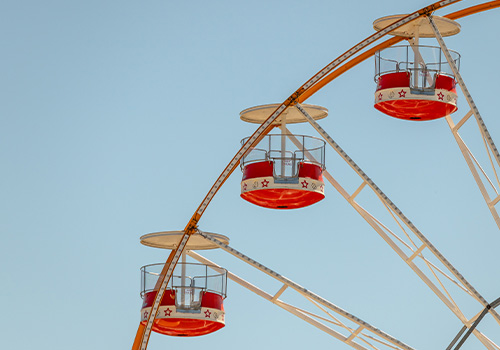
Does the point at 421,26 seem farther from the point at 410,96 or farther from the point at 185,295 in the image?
the point at 185,295

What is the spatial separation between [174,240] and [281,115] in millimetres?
4112

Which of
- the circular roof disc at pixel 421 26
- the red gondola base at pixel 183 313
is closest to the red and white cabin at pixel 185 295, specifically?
the red gondola base at pixel 183 313

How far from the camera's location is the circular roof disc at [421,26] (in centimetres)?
3739

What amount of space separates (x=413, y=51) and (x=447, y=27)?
3.27ft

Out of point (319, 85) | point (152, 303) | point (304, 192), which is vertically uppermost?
point (319, 85)

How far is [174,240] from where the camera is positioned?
3734 cm

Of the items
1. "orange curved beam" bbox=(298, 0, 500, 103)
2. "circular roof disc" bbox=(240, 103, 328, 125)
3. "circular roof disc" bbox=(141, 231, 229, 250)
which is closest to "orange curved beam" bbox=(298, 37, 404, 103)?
"orange curved beam" bbox=(298, 0, 500, 103)

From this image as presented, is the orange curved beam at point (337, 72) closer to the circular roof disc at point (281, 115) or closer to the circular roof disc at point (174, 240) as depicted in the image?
the circular roof disc at point (281, 115)

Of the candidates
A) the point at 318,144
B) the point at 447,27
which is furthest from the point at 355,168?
the point at 447,27

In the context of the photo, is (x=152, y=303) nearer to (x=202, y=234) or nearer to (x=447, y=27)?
(x=202, y=234)

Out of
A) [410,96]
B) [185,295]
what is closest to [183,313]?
[185,295]

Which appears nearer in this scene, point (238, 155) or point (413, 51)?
point (238, 155)

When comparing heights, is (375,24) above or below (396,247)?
above

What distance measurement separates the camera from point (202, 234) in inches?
1425
